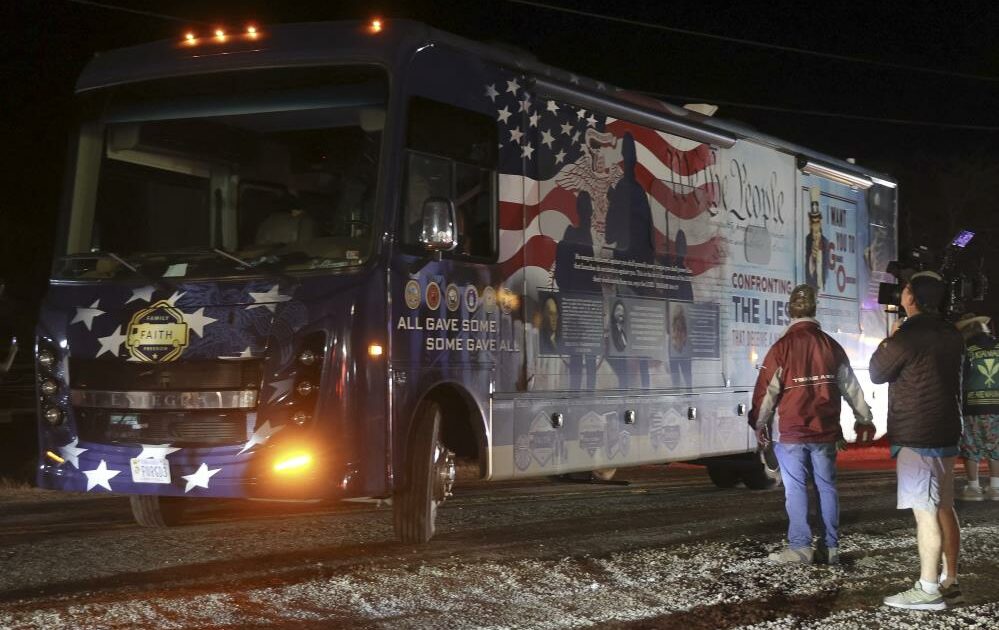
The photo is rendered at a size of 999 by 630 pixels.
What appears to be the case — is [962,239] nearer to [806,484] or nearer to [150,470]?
[806,484]

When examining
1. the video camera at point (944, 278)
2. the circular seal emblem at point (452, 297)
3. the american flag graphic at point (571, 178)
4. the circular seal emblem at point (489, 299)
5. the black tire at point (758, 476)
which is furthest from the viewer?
the video camera at point (944, 278)

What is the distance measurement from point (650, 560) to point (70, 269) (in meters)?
4.25

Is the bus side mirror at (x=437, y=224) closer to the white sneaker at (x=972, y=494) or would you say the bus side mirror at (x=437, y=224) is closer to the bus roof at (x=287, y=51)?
the bus roof at (x=287, y=51)

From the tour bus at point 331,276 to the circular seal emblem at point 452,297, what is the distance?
1 centimetres

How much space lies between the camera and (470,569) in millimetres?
8297

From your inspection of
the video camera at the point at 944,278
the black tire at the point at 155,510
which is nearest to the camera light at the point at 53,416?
the black tire at the point at 155,510

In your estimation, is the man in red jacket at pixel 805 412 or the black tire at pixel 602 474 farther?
the black tire at pixel 602 474

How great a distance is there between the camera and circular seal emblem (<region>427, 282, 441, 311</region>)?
29.0ft

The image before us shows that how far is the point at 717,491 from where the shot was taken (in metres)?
14.1

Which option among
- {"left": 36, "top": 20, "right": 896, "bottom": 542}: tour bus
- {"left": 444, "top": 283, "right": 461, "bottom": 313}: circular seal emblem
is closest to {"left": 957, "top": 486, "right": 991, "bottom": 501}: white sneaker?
{"left": 36, "top": 20, "right": 896, "bottom": 542}: tour bus

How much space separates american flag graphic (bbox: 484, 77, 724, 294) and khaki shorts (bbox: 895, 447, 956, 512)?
130 inches

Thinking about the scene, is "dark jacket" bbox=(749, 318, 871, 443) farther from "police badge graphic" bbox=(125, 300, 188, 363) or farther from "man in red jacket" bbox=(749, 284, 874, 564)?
"police badge graphic" bbox=(125, 300, 188, 363)

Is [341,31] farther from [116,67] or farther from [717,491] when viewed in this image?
[717,491]

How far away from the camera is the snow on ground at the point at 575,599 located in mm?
6789
